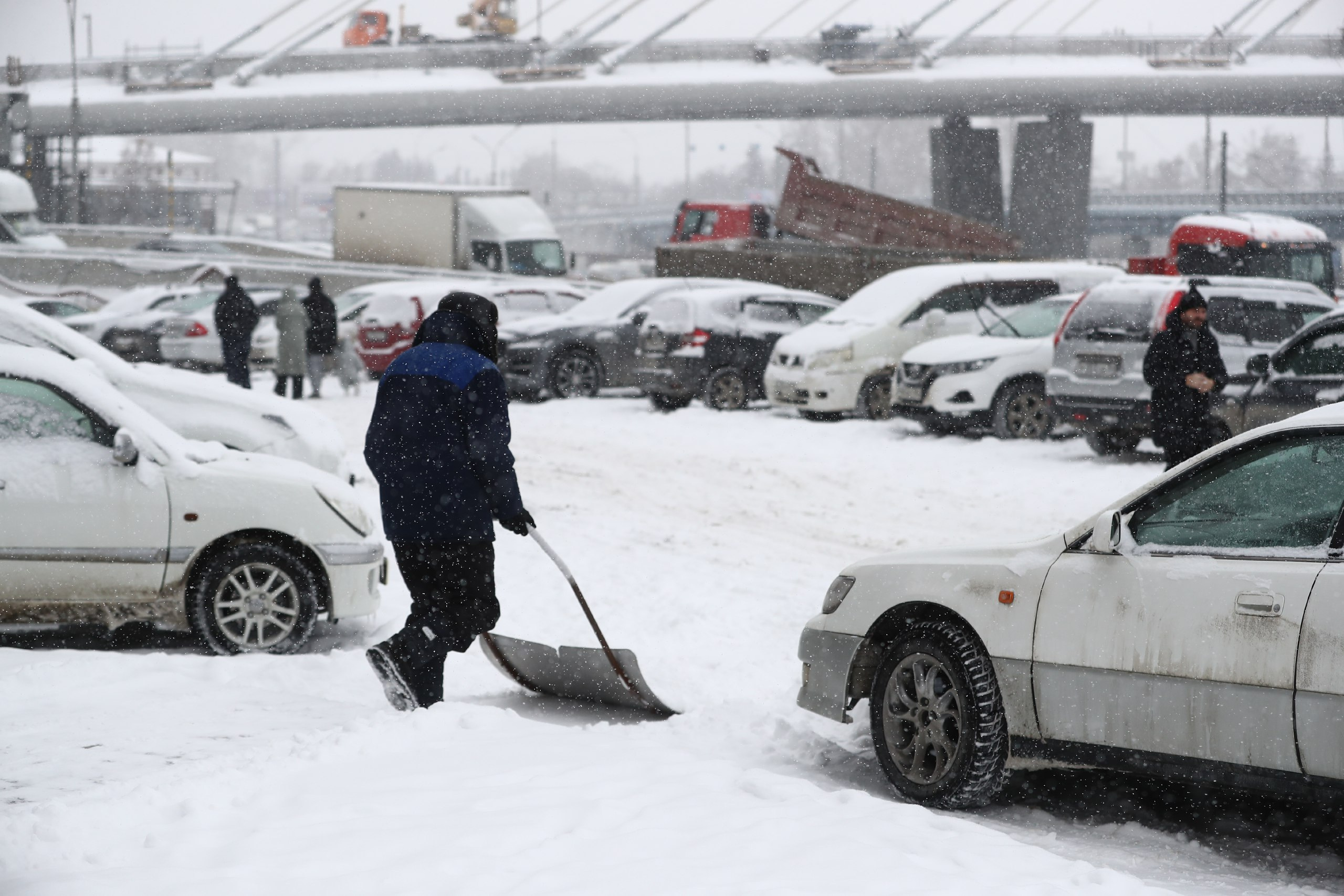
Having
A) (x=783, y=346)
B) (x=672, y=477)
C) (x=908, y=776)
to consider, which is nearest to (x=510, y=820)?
(x=908, y=776)

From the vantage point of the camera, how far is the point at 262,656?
7.37 meters

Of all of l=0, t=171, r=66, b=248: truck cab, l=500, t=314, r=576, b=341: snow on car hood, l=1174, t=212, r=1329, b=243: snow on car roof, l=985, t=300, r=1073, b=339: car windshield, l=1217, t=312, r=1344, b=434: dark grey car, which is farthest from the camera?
Result: l=0, t=171, r=66, b=248: truck cab

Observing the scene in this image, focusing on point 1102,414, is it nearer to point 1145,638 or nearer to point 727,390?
point 727,390

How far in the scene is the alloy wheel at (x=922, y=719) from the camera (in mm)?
5121

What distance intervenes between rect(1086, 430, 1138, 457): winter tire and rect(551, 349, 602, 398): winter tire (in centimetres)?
738

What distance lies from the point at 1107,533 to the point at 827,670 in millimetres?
1289

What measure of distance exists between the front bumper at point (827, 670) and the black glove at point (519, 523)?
108cm

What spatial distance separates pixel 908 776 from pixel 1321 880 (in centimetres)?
131

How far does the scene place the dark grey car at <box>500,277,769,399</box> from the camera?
19.8m

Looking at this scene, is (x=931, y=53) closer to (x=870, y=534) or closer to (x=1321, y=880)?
(x=870, y=534)

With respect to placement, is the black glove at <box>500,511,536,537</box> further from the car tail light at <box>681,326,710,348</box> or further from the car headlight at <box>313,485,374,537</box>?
the car tail light at <box>681,326,710,348</box>

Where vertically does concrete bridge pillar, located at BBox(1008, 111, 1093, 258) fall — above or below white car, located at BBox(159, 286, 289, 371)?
above

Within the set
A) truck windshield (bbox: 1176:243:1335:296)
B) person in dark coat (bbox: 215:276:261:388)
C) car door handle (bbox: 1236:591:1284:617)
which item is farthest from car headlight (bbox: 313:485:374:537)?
truck windshield (bbox: 1176:243:1335:296)

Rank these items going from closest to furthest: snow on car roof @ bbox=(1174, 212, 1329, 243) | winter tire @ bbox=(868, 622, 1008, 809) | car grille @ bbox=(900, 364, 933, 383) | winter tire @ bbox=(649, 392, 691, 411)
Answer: winter tire @ bbox=(868, 622, 1008, 809) → car grille @ bbox=(900, 364, 933, 383) → winter tire @ bbox=(649, 392, 691, 411) → snow on car roof @ bbox=(1174, 212, 1329, 243)
